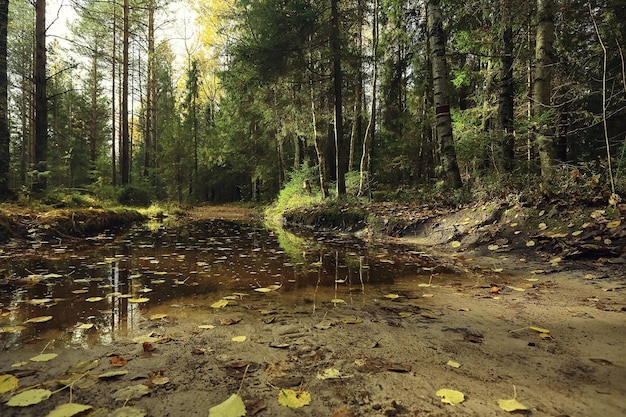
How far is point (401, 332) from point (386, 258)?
3071 mm

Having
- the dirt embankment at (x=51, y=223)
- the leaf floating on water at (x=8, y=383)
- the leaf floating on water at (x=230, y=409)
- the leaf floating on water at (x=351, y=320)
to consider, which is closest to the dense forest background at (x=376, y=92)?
the dirt embankment at (x=51, y=223)

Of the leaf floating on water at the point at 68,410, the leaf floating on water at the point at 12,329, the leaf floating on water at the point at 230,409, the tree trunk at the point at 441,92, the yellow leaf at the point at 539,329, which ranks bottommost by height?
the yellow leaf at the point at 539,329

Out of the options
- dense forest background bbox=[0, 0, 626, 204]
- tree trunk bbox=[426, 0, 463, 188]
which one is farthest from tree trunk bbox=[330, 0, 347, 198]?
tree trunk bbox=[426, 0, 463, 188]

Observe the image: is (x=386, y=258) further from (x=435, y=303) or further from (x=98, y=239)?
(x=98, y=239)

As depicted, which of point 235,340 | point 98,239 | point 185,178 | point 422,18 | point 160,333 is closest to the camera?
point 235,340

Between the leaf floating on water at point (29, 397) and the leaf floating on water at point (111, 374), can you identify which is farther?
the leaf floating on water at point (111, 374)

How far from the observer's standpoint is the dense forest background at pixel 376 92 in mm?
6379

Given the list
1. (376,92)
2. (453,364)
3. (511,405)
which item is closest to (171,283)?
(453,364)

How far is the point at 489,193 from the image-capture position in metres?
7.02

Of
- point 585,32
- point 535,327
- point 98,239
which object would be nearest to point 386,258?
point 535,327

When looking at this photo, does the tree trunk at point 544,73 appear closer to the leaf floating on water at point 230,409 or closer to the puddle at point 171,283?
the puddle at point 171,283

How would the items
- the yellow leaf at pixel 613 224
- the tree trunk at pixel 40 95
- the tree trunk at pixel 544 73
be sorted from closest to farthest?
the yellow leaf at pixel 613 224
the tree trunk at pixel 544 73
the tree trunk at pixel 40 95

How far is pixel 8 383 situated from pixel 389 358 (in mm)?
1853

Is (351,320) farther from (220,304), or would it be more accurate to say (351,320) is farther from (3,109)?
(3,109)
